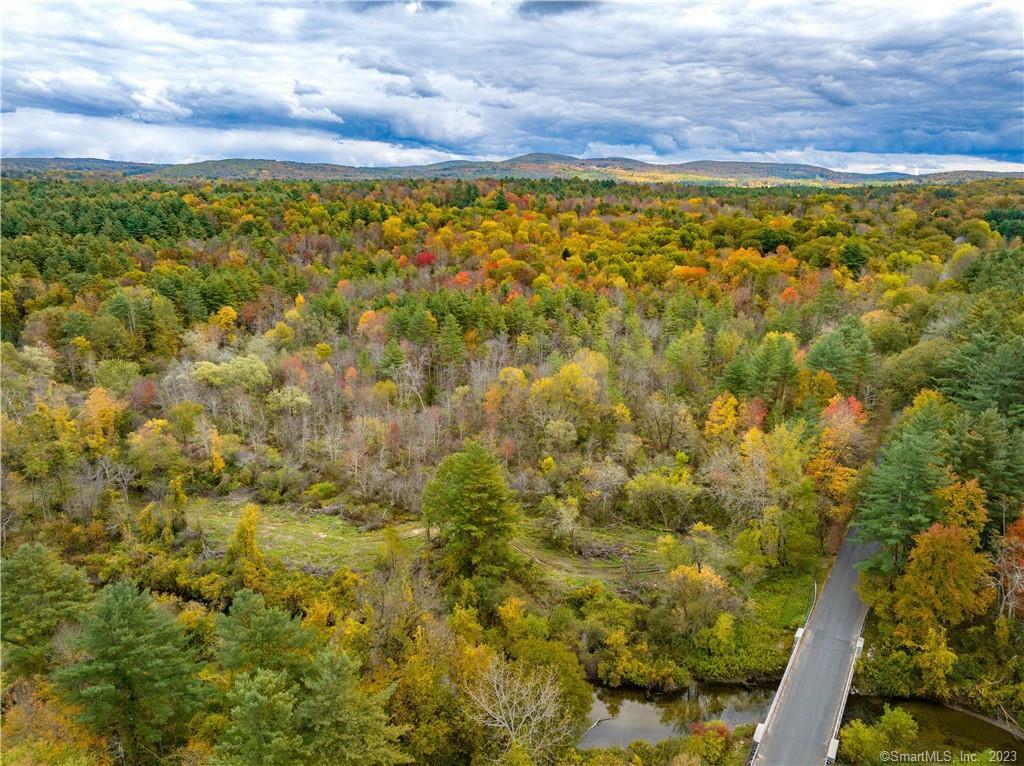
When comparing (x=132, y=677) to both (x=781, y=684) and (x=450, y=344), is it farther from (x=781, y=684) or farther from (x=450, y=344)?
(x=450, y=344)

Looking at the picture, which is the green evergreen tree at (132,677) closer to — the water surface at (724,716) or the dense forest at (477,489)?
the dense forest at (477,489)

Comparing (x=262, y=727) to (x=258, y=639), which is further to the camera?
(x=258, y=639)

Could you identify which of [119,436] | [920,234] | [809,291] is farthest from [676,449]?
[920,234]

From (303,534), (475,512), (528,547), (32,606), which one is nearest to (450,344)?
(303,534)

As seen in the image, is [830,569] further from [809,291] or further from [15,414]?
[15,414]

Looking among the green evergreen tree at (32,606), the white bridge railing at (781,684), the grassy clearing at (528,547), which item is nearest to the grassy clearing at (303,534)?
the grassy clearing at (528,547)

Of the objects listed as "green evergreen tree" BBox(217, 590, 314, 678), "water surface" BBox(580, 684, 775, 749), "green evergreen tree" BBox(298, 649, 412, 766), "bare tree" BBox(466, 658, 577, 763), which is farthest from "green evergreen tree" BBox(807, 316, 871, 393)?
"green evergreen tree" BBox(217, 590, 314, 678)
